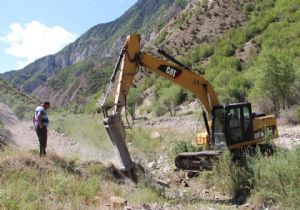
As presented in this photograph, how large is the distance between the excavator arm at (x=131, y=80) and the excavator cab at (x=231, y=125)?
645mm

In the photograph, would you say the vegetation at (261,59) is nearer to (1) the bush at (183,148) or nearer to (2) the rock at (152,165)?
(1) the bush at (183,148)

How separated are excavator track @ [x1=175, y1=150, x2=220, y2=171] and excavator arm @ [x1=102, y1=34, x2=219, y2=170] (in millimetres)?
1348

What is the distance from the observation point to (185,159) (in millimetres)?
16000

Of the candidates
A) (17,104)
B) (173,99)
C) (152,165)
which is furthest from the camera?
(17,104)

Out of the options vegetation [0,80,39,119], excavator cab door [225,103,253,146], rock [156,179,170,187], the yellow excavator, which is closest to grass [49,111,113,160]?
rock [156,179,170,187]

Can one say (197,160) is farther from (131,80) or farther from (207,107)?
(131,80)

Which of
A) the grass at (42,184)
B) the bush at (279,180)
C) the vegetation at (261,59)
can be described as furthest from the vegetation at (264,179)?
the vegetation at (261,59)

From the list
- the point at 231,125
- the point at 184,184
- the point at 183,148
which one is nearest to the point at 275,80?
the point at 183,148

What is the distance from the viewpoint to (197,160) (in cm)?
1559

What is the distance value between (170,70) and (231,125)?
94.2 inches

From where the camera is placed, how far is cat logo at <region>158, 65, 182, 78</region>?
47.9 feet

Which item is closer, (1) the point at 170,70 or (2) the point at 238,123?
(1) the point at 170,70

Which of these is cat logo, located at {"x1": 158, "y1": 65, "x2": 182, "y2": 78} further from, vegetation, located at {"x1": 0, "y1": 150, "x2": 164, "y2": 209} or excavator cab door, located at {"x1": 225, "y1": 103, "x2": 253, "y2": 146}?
vegetation, located at {"x1": 0, "y1": 150, "x2": 164, "y2": 209}

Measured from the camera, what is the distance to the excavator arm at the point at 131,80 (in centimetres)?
1293
